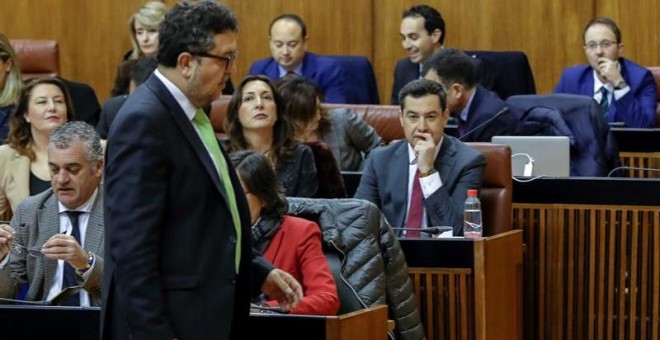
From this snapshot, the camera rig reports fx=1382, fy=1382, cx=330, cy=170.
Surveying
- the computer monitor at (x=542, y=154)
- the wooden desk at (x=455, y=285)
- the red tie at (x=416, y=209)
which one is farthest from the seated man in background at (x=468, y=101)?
the wooden desk at (x=455, y=285)

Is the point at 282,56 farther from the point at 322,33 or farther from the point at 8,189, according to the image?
the point at 8,189

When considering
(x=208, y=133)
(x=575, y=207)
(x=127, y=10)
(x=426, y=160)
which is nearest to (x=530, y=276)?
(x=575, y=207)

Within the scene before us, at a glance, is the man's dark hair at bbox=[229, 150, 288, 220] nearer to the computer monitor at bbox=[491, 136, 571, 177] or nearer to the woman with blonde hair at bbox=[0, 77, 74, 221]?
the woman with blonde hair at bbox=[0, 77, 74, 221]

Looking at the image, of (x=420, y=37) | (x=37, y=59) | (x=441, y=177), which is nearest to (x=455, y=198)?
(x=441, y=177)

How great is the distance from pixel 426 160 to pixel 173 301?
6.98 feet

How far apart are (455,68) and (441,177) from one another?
107cm

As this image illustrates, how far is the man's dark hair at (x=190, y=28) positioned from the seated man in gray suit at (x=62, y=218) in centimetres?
108

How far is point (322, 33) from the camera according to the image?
27.5ft

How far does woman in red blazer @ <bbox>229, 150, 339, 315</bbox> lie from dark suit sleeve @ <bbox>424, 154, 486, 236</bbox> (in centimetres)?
94

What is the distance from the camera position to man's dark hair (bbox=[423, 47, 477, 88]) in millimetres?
5594

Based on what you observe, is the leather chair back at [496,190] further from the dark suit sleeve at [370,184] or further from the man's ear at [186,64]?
the man's ear at [186,64]

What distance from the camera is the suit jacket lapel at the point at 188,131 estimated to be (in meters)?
2.56

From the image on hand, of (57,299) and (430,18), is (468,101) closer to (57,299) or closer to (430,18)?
(430,18)

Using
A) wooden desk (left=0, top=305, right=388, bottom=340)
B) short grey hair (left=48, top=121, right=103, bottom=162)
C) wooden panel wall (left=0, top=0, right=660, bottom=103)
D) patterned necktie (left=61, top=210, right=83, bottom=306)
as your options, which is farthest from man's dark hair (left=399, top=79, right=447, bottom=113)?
wooden panel wall (left=0, top=0, right=660, bottom=103)
